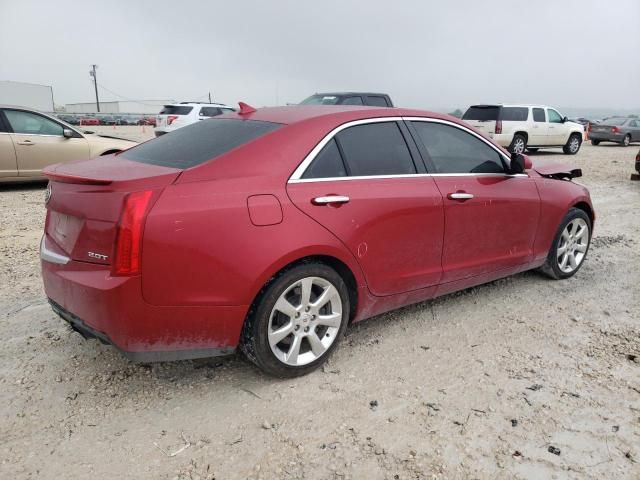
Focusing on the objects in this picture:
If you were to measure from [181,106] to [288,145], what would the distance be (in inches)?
549

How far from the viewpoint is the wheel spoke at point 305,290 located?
2.83 metres

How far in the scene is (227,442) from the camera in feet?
7.95

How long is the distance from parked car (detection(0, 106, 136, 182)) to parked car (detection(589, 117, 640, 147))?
2152cm

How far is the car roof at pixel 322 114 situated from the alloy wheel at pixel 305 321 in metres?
0.99

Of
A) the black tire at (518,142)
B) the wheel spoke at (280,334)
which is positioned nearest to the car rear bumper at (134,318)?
the wheel spoke at (280,334)

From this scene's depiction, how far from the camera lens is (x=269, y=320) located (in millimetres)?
2729

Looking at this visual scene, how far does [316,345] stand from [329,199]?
850 millimetres

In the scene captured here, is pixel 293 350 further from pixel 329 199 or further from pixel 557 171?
pixel 557 171

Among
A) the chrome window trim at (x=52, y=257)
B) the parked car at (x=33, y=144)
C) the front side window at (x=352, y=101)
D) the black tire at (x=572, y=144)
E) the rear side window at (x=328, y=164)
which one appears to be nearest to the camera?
the chrome window trim at (x=52, y=257)

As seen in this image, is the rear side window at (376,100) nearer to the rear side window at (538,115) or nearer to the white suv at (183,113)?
the white suv at (183,113)

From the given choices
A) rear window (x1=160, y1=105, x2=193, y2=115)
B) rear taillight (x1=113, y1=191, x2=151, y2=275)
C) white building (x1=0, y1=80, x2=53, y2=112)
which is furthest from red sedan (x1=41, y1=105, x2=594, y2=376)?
white building (x1=0, y1=80, x2=53, y2=112)

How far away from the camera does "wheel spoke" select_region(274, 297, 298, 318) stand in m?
2.75

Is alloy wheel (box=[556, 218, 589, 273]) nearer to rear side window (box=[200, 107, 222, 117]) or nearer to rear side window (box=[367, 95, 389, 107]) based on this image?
rear side window (box=[367, 95, 389, 107])

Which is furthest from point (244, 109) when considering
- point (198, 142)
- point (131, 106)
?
point (131, 106)
